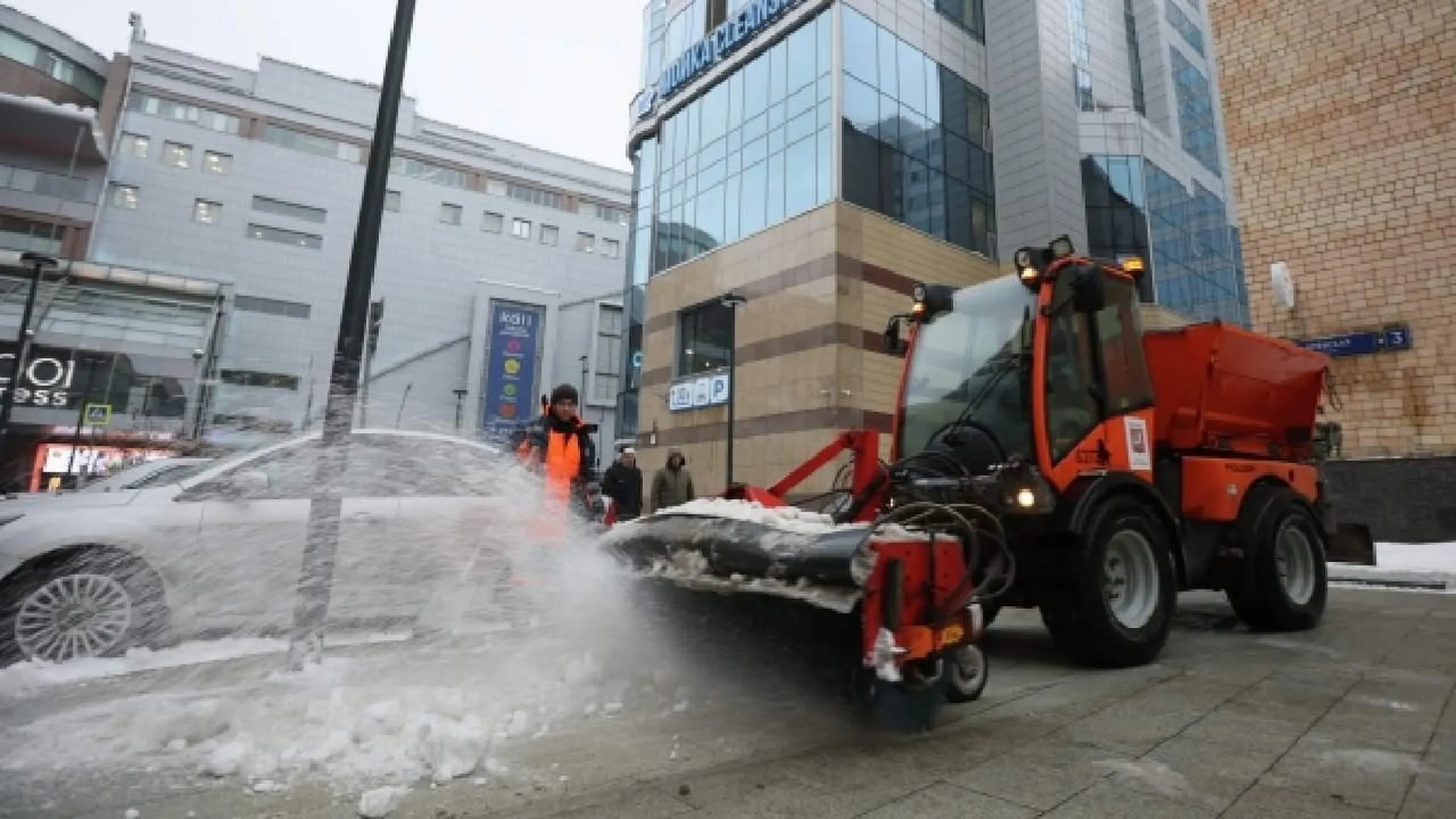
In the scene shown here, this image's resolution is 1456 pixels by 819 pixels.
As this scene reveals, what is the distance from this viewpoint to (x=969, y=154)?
25.3 meters

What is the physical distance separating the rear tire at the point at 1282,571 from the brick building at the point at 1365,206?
9602mm

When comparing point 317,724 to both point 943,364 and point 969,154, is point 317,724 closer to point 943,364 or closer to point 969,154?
point 943,364

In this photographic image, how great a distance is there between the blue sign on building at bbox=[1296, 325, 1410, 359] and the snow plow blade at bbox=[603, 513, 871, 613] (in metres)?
14.2

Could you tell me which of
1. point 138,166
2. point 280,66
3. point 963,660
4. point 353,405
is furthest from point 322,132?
point 963,660

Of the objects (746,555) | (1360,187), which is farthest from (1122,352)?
(1360,187)

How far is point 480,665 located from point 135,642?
A: 2.35 metres

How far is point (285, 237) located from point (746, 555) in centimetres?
4813

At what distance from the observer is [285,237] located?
42125 millimetres

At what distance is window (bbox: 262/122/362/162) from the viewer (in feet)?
143

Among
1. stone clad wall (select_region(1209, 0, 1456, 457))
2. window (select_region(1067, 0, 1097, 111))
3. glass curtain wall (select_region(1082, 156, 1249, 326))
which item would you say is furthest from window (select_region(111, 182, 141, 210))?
stone clad wall (select_region(1209, 0, 1456, 457))

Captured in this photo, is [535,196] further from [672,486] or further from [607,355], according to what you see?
[672,486]

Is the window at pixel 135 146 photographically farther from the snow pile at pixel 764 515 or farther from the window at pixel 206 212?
the snow pile at pixel 764 515

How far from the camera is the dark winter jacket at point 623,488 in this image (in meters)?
10.1

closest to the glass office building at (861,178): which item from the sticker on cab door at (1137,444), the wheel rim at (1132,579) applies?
the sticker on cab door at (1137,444)
